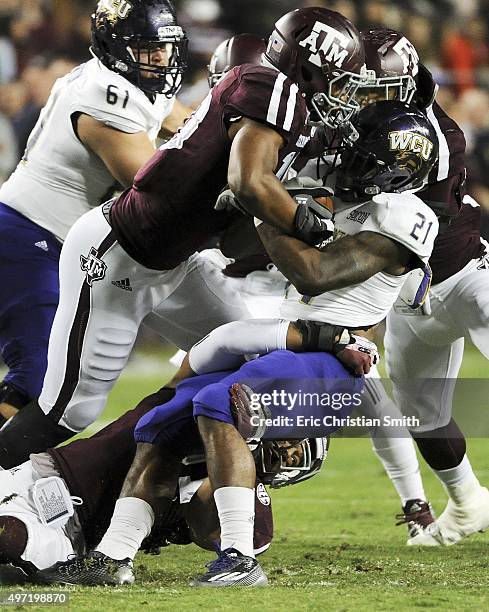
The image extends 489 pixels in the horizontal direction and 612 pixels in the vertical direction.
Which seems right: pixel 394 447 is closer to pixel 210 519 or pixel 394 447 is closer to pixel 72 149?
pixel 210 519

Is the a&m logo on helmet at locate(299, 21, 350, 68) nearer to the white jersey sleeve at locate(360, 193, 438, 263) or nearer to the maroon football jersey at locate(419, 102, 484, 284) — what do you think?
the white jersey sleeve at locate(360, 193, 438, 263)

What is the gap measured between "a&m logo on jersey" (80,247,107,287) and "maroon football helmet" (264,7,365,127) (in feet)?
2.80

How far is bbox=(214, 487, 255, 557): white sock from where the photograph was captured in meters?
3.27

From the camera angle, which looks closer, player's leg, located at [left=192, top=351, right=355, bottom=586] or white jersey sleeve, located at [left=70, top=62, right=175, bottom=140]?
player's leg, located at [left=192, top=351, right=355, bottom=586]

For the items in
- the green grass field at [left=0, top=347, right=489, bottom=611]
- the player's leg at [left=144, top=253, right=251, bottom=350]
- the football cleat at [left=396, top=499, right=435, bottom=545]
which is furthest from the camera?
the football cleat at [left=396, top=499, right=435, bottom=545]

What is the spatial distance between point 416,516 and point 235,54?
194 cm

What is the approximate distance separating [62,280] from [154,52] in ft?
→ 3.20

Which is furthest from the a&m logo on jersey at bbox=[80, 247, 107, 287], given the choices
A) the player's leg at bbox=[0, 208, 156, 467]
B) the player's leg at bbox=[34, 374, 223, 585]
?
the player's leg at bbox=[34, 374, 223, 585]

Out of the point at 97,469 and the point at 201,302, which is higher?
the point at 201,302

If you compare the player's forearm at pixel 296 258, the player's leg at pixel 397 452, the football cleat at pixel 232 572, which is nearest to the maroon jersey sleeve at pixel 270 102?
the player's forearm at pixel 296 258

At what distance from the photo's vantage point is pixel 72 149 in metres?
4.41

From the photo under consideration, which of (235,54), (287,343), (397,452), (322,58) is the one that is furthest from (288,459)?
(235,54)

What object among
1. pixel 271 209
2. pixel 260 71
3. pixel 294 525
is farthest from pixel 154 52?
pixel 294 525

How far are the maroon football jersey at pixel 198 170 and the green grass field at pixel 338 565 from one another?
41.5 inches
